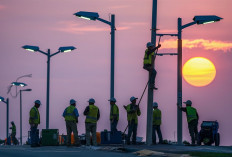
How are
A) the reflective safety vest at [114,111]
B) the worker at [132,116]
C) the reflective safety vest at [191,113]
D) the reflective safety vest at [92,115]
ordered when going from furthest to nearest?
the reflective safety vest at [114,111], the reflective safety vest at [191,113], the worker at [132,116], the reflective safety vest at [92,115]

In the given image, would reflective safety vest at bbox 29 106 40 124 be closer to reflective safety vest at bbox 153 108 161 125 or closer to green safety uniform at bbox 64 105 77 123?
green safety uniform at bbox 64 105 77 123

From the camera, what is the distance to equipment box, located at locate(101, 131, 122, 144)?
113ft

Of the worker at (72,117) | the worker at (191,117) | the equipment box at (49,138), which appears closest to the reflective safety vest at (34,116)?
the worker at (72,117)

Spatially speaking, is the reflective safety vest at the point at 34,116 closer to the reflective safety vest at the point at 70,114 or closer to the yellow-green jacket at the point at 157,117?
the reflective safety vest at the point at 70,114

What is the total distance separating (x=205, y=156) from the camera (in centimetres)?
2338

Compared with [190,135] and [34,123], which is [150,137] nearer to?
[190,135]

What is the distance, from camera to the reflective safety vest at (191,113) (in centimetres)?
3359

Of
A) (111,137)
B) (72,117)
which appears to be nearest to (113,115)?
(111,137)

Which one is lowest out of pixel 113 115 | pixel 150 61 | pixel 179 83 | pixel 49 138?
pixel 49 138

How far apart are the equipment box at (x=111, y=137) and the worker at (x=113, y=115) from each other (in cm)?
21

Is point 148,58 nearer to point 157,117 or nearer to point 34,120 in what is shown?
point 157,117

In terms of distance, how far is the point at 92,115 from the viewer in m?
32.2

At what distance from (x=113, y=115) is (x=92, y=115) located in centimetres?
260

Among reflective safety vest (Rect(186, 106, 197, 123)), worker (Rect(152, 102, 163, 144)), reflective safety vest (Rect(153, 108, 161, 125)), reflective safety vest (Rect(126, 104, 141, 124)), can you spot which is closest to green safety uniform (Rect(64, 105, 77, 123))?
reflective safety vest (Rect(126, 104, 141, 124))
